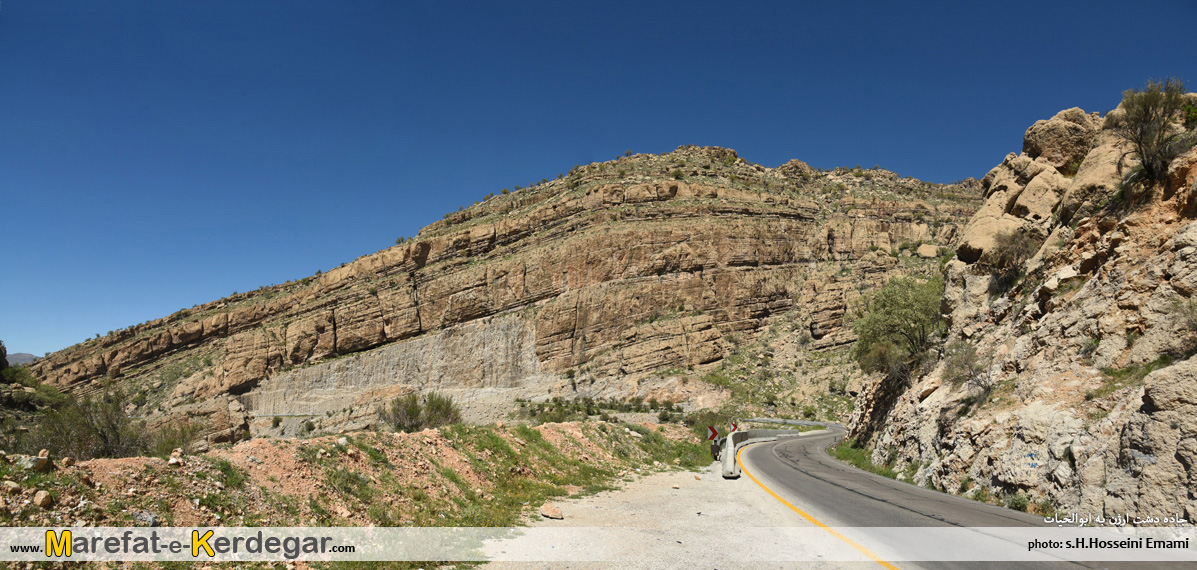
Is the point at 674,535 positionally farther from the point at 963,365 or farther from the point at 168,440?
the point at 168,440

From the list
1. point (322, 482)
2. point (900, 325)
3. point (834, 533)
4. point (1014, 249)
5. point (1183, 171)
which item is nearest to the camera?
point (834, 533)

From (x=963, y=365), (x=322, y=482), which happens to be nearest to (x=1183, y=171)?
(x=963, y=365)

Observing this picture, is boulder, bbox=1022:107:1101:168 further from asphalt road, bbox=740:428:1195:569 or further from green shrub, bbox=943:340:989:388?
asphalt road, bbox=740:428:1195:569

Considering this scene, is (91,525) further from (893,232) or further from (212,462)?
(893,232)

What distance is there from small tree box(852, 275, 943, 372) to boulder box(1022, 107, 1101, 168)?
6970 millimetres

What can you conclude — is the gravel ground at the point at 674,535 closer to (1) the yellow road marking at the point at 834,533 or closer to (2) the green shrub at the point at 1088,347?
(1) the yellow road marking at the point at 834,533

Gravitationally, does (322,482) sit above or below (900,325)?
below

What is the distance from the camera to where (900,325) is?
2531 centimetres

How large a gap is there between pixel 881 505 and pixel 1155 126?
39.0 ft

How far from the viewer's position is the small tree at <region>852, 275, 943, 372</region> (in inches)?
961

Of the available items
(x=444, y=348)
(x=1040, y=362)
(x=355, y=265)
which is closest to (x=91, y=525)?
(x=1040, y=362)

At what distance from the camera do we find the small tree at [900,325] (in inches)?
961

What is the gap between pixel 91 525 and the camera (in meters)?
5.72

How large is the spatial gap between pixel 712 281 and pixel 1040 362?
56.1 meters
